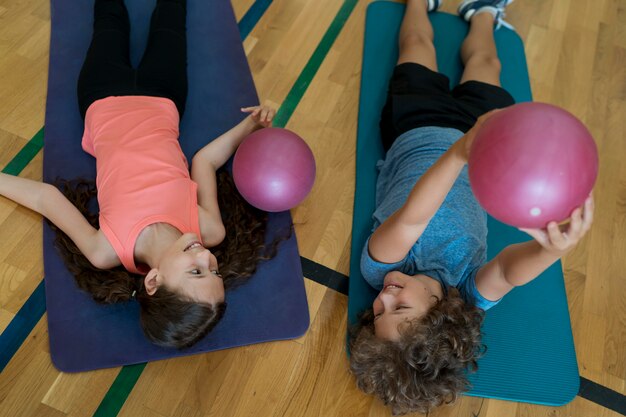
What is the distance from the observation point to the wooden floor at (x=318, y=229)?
6.03ft

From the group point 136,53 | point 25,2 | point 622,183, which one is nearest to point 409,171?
point 622,183

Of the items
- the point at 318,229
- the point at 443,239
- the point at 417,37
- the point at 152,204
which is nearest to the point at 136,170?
the point at 152,204

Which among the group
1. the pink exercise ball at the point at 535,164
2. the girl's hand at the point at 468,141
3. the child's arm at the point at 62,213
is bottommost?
the child's arm at the point at 62,213

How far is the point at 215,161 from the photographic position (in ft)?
7.06

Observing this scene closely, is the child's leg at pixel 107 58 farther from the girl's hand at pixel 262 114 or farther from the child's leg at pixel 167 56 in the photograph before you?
the girl's hand at pixel 262 114

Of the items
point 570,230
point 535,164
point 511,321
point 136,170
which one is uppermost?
point 535,164

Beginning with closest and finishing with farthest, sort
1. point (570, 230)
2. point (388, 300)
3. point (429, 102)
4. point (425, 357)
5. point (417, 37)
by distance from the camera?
point (570, 230) < point (425, 357) < point (388, 300) < point (429, 102) < point (417, 37)

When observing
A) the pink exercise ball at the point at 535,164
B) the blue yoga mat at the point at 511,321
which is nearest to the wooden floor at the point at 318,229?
the blue yoga mat at the point at 511,321

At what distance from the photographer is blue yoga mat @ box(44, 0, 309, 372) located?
1.85 m

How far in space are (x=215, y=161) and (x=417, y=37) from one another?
1264 millimetres

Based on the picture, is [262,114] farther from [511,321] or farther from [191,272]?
[511,321]

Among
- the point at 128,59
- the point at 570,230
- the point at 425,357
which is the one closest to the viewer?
the point at 570,230

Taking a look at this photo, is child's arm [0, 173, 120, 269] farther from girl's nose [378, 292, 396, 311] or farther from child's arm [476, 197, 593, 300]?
child's arm [476, 197, 593, 300]

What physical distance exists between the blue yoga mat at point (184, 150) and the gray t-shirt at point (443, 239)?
1.31 ft
